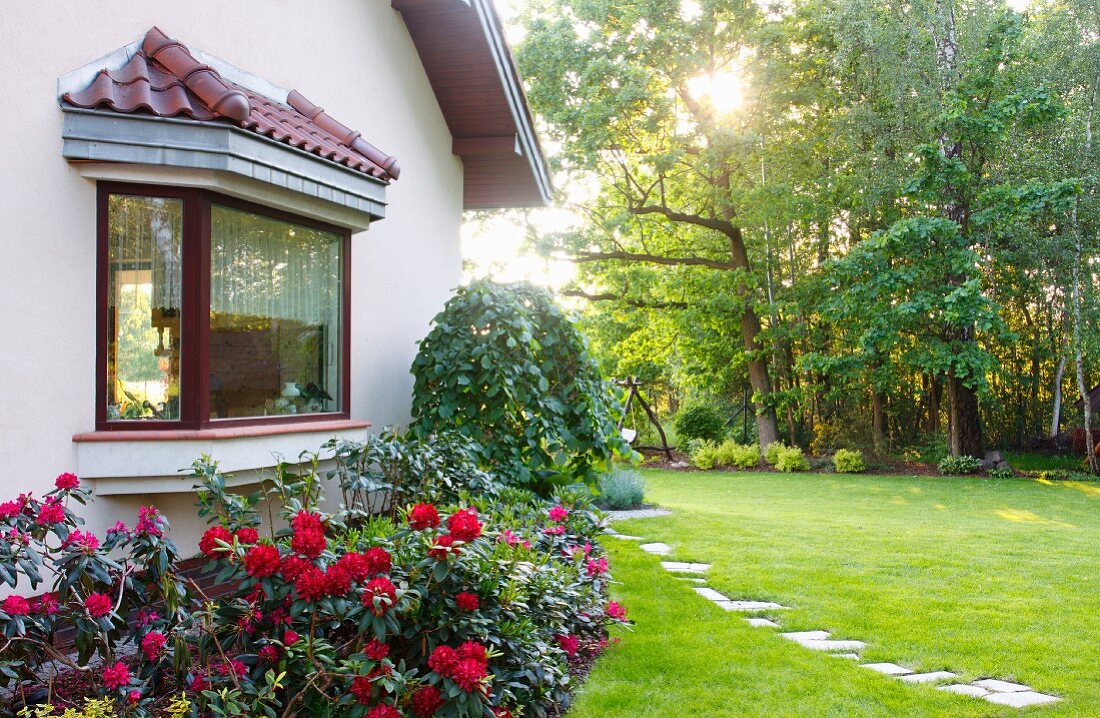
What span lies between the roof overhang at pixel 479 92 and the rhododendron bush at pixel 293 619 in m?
5.10

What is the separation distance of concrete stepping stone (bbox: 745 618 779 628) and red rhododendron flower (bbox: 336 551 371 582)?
3061mm

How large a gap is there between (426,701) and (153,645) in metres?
1.04

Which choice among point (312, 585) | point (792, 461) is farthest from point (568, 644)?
point (792, 461)

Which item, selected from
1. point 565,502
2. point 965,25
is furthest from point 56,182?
point 965,25

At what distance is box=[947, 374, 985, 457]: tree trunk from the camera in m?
17.6

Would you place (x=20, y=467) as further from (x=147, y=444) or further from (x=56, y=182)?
(x=56, y=182)

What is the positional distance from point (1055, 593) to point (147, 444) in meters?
6.28

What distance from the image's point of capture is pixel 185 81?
4.85 meters

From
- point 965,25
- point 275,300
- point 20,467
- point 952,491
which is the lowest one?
point 952,491

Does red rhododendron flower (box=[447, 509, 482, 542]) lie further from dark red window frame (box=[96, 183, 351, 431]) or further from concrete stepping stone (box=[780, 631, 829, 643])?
concrete stepping stone (box=[780, 631, 829, 643])

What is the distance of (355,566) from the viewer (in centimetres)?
317

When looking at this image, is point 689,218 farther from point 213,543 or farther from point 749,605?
point 213,543

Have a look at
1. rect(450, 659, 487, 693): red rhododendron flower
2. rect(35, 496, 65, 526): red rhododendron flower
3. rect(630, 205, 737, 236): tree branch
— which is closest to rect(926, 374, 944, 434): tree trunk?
rect(630, 205, 737, 236): tree branch

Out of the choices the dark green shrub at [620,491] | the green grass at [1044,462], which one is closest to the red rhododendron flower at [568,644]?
the dark green shrub at [620,491]
